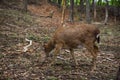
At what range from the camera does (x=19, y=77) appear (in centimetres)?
854

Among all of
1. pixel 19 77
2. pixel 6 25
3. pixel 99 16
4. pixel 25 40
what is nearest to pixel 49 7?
pixel 99 16

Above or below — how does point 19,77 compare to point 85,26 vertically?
below

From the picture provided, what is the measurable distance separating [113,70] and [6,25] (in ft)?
32.1

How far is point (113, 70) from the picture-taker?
10094 mm

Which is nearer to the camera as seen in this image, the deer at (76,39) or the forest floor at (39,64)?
the forest floor at (39,64)

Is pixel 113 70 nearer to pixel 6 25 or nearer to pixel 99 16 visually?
pixel 6 25

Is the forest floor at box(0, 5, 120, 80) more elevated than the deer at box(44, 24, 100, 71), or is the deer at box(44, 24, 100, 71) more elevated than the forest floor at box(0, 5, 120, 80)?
the deer at box(44, 24, 100, 71)

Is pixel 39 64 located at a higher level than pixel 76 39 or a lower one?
lower

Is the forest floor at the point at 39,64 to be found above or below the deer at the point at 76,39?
below

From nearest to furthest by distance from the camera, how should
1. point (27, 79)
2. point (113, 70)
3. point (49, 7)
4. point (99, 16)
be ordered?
1. point (27, 79)
2. point (113, 70)
3. point (49, 7)
4. point (99, 16)

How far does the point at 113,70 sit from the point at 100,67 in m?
0.54

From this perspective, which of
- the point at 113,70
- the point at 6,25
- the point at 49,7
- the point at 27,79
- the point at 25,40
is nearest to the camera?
the point at 27,79

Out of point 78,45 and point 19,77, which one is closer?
point 19,77

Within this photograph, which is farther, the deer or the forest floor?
the deer
